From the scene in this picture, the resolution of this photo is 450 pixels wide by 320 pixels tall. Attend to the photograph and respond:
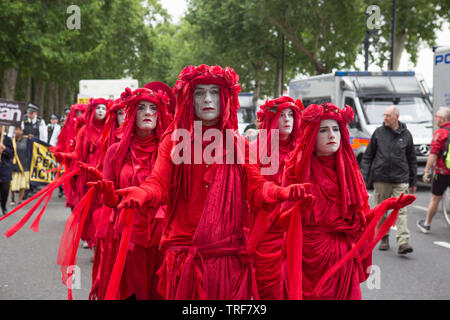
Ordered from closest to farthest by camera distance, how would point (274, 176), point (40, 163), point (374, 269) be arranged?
1. point (274, 176)
2. point (374, 269)
3. point (40, 163)

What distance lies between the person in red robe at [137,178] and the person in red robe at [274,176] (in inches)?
30.4

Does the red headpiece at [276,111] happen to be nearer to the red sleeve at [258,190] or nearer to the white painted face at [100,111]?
the red sleeve at [258,190]

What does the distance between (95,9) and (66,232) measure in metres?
24.0

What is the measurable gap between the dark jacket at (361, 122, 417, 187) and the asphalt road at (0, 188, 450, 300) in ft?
3.21

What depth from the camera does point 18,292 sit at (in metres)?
6.24

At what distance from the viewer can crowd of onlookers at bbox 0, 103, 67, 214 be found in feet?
39.0

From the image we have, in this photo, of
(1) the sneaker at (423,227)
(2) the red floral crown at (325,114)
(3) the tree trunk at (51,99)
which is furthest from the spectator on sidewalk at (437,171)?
(3) the tree trunk at (51,99)

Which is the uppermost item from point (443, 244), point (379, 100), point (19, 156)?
point (379, 100)

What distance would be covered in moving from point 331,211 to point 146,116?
5.35 ft

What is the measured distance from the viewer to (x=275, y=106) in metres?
6.16

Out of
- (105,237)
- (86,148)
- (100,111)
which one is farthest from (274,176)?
(86,148)

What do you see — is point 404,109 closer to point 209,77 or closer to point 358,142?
point 358,142

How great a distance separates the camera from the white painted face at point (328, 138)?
4.29 metres

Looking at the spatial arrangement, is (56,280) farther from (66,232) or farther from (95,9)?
(95,9)
